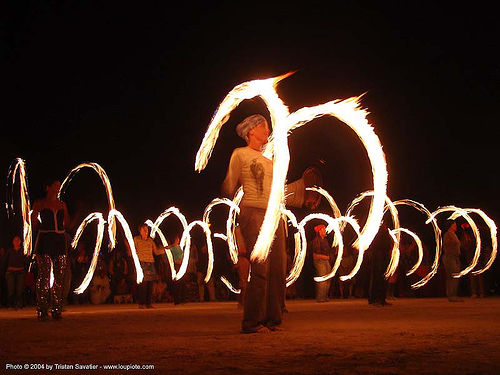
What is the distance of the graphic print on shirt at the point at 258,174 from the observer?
7.73 meters

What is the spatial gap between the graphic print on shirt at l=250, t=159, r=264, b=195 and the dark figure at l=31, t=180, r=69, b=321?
352 cm

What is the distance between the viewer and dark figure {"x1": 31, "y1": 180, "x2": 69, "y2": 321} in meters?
9.98

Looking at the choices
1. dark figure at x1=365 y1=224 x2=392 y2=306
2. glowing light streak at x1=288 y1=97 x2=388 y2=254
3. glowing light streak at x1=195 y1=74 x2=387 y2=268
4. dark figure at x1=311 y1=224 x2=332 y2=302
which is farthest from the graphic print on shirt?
dark figure at x1=311 y1=224 x2=332 y2=302

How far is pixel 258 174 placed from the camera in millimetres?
7742

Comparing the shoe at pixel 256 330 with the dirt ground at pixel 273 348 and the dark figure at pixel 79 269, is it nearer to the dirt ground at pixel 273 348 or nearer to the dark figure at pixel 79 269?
the dirt ground at pixel 273 348

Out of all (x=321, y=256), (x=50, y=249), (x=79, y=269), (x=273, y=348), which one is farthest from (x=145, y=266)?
(x=273, y=348)

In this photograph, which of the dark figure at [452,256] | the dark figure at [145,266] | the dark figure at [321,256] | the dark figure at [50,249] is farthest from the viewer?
the dark figure at [321,256]

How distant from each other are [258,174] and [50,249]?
368cm

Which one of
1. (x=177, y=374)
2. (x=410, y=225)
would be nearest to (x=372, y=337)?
(x=177, y=374)

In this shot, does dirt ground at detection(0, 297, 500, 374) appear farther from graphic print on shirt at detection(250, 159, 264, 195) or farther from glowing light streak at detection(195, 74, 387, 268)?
graphic print on shirt at detection(250, 159, 264, 195)

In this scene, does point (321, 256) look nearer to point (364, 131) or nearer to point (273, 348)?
point (364, 131)

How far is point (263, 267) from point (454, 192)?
2213 cm

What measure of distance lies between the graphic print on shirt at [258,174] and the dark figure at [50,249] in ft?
11.5

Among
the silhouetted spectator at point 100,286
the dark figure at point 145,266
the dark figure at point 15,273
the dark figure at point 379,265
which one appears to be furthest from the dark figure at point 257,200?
the silhouetted spectator at point 100,286
